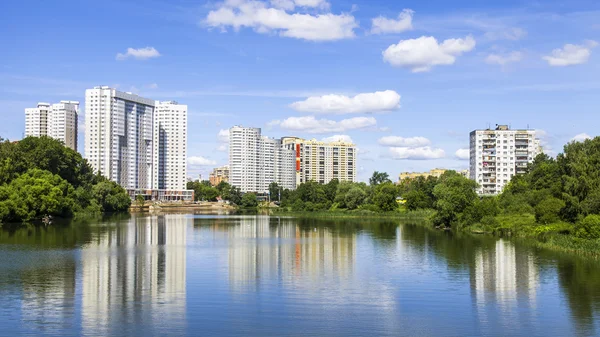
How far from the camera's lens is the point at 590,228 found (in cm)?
4119

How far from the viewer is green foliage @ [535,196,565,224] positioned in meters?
52.2

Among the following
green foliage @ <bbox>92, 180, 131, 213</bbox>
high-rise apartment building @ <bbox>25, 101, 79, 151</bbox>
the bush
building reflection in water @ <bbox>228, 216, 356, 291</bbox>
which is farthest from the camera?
high-rise apartment building @ <bbox>25, 101, 79, 151</bbox>

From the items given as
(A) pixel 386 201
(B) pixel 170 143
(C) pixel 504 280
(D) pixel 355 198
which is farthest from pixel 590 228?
(B) pixel 170 143

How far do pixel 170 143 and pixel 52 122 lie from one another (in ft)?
110

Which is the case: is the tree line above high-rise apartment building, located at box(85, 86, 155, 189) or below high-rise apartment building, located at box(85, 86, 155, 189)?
below

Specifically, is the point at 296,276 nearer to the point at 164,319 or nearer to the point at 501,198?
the point at 164,319

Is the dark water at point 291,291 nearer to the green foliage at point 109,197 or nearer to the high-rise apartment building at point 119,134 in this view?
the green foliage at point 109,197

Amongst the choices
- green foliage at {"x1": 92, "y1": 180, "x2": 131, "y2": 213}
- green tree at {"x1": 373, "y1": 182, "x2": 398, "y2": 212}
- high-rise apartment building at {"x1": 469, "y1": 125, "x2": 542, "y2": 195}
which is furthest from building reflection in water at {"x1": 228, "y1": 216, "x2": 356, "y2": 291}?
high-rise apartment building at {"x1": 469, "y1": 125, "x2": 542, "y2": 195}

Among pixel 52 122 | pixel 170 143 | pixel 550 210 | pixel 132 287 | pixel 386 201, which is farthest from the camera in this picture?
pixel 170 143

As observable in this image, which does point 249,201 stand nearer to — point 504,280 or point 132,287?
point 504,280

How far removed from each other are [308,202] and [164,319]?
12067 centimetres

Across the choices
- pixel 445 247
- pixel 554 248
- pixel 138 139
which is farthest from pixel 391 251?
pixel 138 139

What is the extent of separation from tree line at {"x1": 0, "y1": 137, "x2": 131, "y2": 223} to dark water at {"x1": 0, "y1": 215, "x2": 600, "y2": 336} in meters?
28.5

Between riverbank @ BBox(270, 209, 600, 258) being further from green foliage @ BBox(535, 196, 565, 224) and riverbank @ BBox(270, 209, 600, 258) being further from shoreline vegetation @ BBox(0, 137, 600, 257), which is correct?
green foliage @ BBox(535, 196, 565, 224)
